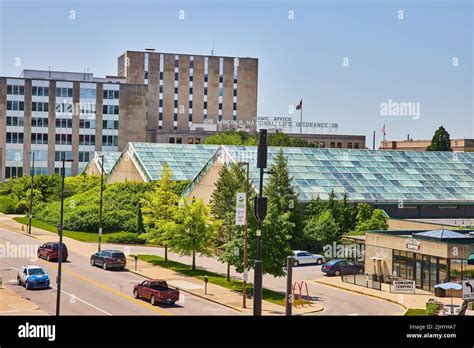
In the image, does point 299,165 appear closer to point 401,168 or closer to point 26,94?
point 401,168

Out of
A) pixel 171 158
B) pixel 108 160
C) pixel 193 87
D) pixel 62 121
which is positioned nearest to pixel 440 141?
pixel 193 87

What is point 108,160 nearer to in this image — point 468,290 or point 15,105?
point 15,105

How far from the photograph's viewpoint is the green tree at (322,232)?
5547 centimetres

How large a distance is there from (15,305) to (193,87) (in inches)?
5093

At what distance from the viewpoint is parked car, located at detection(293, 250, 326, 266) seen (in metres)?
51.4

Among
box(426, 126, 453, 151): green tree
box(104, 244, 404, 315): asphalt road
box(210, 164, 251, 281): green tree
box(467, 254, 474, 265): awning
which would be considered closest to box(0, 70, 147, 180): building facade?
box(426, 126, 453, 151): green tree

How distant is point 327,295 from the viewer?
3975 centimetres

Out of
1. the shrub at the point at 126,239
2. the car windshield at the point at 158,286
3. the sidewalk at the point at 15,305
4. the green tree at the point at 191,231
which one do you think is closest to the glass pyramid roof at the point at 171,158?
the shrub at the point at 126,239

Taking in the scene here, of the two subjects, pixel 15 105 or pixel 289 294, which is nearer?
pixel 289 294
